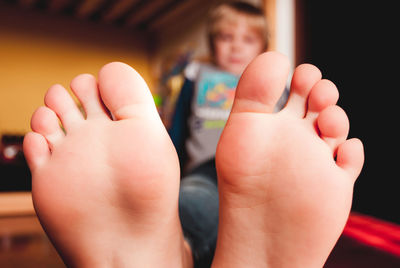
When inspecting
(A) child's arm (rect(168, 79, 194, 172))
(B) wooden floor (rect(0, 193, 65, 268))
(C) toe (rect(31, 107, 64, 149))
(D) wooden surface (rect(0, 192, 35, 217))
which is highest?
(C) toe (rect(31, 107, 64, 149))

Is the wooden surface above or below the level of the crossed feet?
below

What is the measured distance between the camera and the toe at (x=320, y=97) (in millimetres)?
426

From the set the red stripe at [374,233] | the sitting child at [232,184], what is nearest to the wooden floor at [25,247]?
the sitting child at [232,184]

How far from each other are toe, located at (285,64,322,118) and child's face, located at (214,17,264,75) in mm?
564

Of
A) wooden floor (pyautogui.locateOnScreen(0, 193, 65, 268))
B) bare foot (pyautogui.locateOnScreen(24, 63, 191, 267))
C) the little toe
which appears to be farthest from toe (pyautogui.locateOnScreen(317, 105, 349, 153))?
wooden floor (pyautogui.locateOnScreen(0, 193, 65, 268))

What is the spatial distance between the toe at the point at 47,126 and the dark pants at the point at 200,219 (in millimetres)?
209

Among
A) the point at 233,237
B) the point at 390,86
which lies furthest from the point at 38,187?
the point at 390,86

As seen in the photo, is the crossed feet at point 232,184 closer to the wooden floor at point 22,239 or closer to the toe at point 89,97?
the toe at point 89,97

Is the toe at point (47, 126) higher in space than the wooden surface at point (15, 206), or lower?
higher

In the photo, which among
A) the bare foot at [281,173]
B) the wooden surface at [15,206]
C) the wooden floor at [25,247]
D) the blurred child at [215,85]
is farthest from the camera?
the wooden surface at [15,206]

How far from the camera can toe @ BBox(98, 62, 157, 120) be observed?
0.44 m

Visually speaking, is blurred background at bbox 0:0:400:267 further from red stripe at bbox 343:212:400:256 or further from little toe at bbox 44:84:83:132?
little toe at bbox 44:84:83:132

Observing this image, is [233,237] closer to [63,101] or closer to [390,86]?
[63,101]

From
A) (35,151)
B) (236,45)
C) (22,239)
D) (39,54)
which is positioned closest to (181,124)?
(236,45)
